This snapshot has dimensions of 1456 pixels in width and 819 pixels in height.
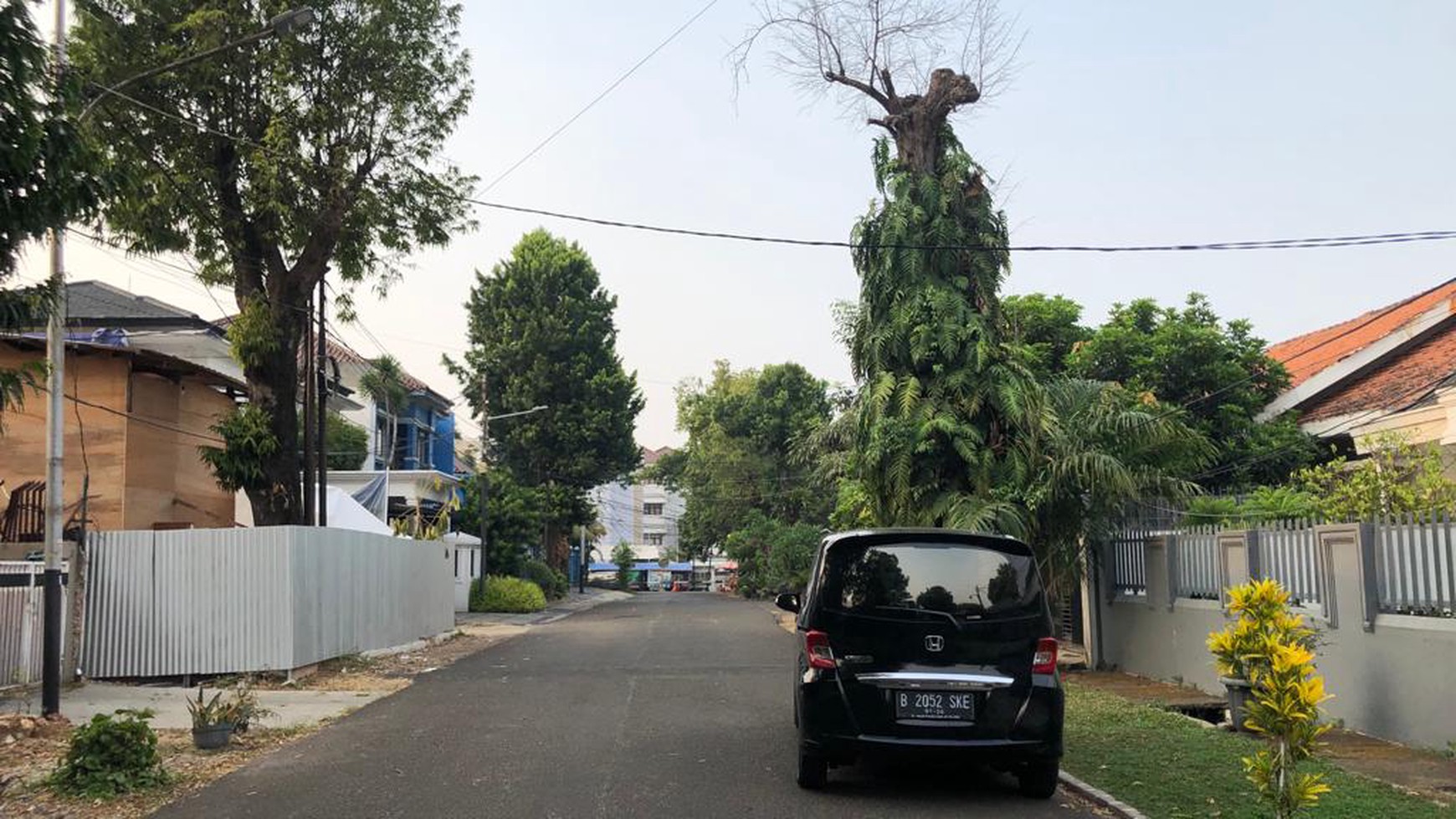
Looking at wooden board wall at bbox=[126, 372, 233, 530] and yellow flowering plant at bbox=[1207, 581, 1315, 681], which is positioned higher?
wooden board wall at bbox=[126, 372, 233, 530]

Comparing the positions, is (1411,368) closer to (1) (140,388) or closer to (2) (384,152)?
(2) (384,152)

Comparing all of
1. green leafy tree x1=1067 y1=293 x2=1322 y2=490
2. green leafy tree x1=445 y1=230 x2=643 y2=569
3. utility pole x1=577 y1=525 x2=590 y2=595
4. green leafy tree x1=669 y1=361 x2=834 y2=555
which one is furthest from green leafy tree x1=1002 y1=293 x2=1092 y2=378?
utility pole x1=577 y1=525 x2=590 y2=595

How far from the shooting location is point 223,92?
61.3ft

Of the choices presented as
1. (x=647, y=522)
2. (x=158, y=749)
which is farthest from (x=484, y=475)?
(x=647, y=522)

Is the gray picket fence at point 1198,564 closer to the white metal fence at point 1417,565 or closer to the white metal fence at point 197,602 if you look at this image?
the white metal fence at point 1417,565

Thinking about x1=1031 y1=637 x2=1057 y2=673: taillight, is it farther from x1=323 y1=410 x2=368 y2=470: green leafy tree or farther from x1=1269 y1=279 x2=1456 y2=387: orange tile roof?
x1=323 y1=410 x2=368 y2=470: green leafy tree

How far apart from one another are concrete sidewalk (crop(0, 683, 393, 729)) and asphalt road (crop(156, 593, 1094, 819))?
0.48 m

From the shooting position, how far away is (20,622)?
12938 mm

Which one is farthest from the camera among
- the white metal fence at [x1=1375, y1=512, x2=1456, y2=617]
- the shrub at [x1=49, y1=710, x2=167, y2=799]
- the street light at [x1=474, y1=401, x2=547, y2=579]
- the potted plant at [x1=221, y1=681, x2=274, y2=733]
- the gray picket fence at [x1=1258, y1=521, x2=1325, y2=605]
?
the street light at [x1=474, y1=401, x2=547, y2=579]

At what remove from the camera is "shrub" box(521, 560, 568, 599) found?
44.8 m

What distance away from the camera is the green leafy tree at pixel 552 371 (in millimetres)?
46969

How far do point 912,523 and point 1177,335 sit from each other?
11143 mm

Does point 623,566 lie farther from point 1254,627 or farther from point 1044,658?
point 1254,627

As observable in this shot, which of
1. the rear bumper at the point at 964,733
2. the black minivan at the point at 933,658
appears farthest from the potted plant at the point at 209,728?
the rear bumper at the point at 964,733
